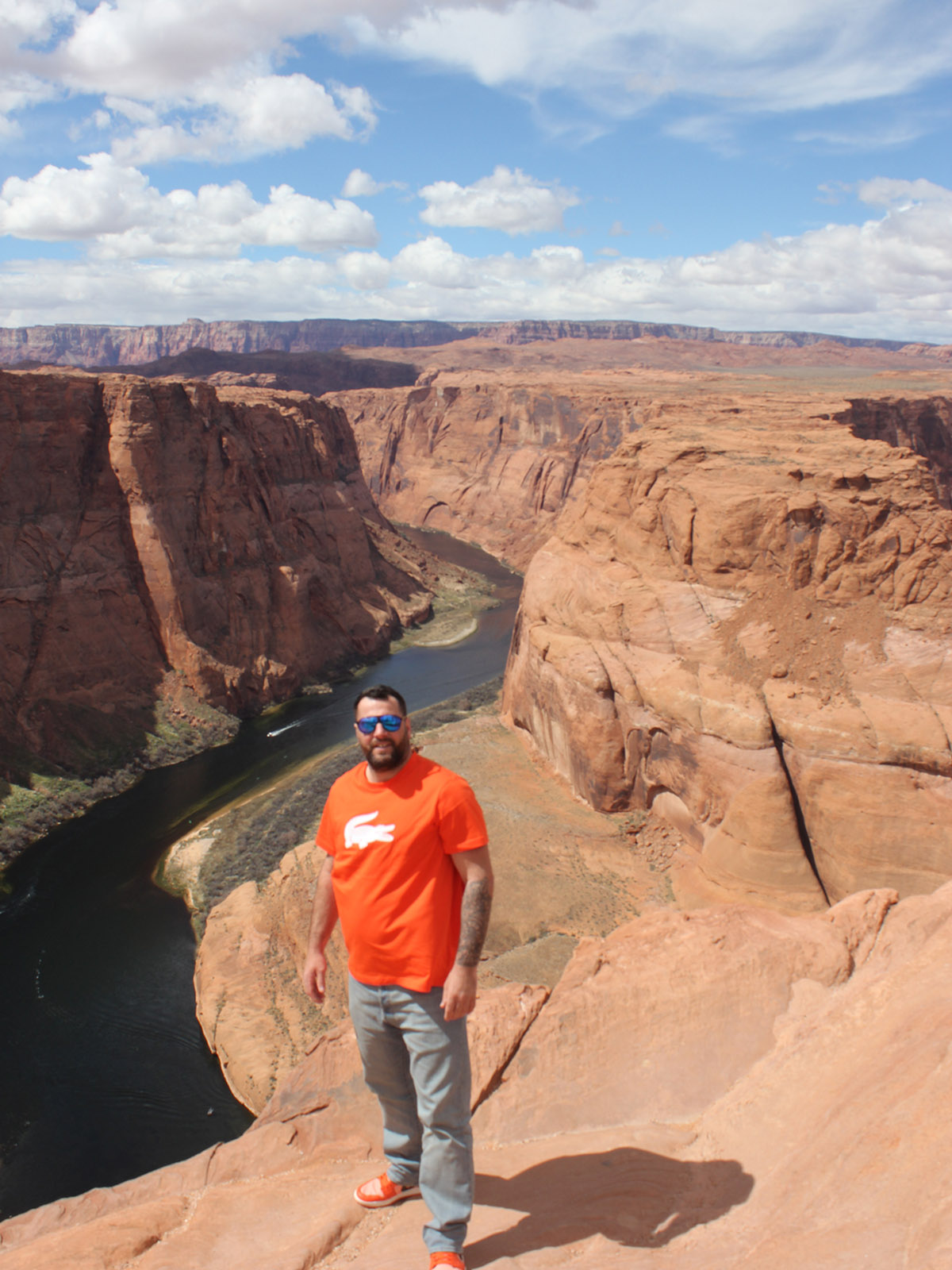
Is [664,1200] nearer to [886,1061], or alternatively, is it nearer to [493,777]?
[886,1061]

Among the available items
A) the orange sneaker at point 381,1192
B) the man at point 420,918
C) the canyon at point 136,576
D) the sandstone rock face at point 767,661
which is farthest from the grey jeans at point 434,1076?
the canyon at point 136,576

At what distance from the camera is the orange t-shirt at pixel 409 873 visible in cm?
598

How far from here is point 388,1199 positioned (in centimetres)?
700

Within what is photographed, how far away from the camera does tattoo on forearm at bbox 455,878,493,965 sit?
5.91m

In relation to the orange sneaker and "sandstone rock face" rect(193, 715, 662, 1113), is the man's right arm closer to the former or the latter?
the orange sneaker

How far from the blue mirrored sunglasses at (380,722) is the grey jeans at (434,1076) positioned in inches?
74.4

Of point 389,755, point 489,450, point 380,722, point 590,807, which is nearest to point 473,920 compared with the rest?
point 389,755

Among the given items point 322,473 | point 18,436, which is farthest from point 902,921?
point 322,473

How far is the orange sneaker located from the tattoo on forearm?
2605mm

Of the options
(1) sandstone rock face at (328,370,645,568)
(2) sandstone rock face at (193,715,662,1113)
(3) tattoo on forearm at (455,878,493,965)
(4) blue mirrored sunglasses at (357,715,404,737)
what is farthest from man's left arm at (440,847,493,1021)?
(1) sandstone rock face at (328,370,645,568)

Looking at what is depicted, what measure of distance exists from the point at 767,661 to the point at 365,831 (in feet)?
52.9

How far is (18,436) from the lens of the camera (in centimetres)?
3650

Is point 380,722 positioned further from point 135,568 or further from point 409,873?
point 135,568

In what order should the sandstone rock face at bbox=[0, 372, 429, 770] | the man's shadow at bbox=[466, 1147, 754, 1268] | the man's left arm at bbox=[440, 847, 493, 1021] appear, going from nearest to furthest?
the man's left arm at bbox=[440, 847, 493, 1021]
the man's shadow at bbox=[466, 1147, 754, 1268]
the sandstone rock face at bbox=[0, 372, 429, 770]
